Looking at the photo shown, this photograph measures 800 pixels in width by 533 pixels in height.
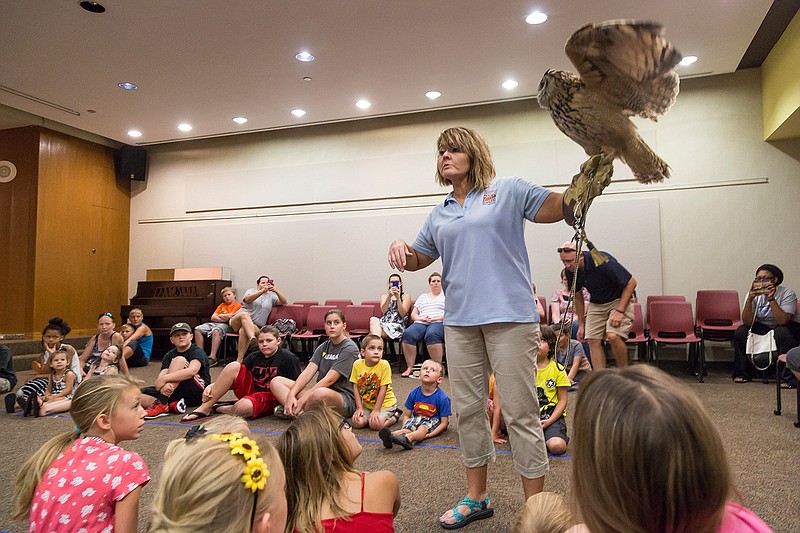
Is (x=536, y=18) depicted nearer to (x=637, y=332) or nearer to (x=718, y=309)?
(x=637, y=332)

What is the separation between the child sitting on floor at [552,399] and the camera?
2.62 metres

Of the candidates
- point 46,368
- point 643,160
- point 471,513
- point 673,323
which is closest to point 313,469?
point 471,513

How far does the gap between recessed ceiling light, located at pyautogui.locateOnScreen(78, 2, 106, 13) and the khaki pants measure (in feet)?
14.6

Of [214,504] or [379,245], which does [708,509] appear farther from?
[379,245]

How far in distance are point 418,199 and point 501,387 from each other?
5561 mm

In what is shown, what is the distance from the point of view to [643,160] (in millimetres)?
1190

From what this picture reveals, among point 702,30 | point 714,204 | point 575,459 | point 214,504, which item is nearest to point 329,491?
point 214,504

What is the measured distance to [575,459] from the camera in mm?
668

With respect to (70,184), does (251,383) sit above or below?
below

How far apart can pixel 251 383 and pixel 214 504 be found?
9.96 feet

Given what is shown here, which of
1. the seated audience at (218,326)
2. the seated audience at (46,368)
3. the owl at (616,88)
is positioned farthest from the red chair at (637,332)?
the seated audience at (46,368)

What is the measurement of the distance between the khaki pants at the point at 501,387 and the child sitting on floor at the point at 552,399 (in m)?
1.02

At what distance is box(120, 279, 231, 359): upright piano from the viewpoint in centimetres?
707

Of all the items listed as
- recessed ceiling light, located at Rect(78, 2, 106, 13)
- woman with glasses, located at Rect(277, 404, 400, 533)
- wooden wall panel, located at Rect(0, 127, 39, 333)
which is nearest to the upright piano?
wooden wall panel, located at Rect(0, 127, 39, 333)
